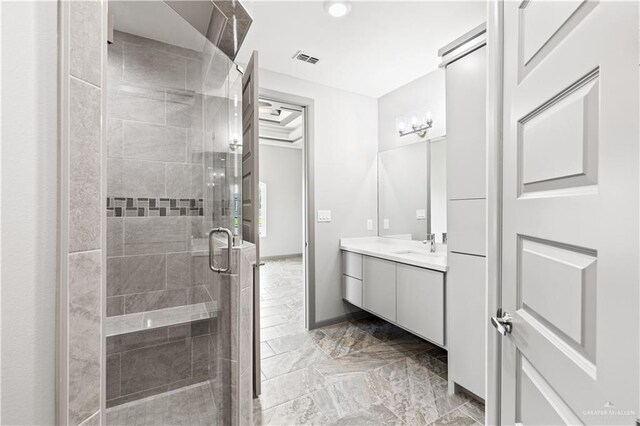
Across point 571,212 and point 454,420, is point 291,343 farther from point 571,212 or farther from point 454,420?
point 571,212

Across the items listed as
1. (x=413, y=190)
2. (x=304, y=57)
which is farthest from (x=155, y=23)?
(x=413, y=190)

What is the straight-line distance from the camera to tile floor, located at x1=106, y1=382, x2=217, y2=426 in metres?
1.43

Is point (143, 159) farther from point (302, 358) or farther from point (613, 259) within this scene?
point (302, 358)

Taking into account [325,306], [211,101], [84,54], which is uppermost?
[211,101]

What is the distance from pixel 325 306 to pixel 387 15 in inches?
108

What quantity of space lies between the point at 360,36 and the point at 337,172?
1.36 m

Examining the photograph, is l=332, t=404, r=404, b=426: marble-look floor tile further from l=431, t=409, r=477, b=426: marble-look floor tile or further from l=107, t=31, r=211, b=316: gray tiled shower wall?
l=107, t=31, r=211, b=316: gray tiled shower wall

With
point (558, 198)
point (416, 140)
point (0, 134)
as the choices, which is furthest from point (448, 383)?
point (0, 134)

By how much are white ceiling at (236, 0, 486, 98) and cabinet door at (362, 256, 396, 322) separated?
6.31 ft

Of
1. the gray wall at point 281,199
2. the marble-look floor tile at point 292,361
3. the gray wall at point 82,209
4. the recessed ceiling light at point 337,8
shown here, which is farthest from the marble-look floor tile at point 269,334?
the gray wall at point 281,199

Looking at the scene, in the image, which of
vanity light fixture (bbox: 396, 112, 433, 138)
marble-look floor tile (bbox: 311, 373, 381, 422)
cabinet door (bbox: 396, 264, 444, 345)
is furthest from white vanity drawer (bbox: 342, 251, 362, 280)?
vanity light fixture (bbox: 396, 112, 433, 138)

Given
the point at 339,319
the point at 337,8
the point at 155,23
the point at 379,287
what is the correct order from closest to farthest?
the point at 155,23, the point at 337,8, the point at 379,287, the point at 339,319

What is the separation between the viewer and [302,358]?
2334mm

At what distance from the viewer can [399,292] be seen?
7.84 feet
